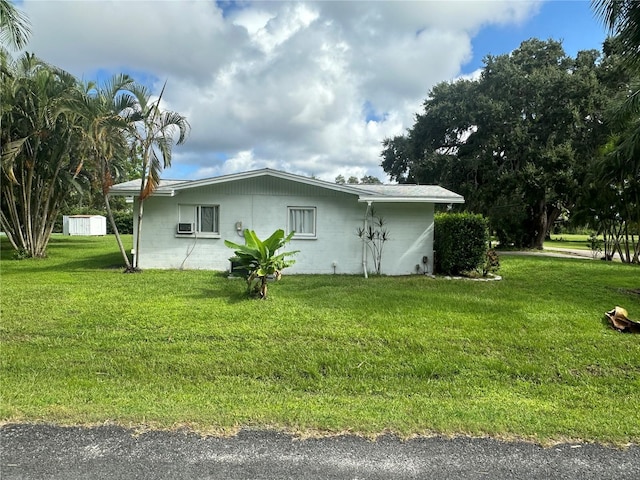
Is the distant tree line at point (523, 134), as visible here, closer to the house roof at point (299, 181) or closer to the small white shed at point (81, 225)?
the house roof at point (299, 181)

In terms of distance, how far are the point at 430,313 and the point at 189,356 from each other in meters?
4.09

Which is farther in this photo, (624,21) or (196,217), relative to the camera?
(196,217)

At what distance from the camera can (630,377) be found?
4977 mm

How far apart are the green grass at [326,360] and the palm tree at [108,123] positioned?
12.0ft

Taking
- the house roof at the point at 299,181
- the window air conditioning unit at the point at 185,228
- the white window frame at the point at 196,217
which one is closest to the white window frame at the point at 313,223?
the house roof at the point at 299,181

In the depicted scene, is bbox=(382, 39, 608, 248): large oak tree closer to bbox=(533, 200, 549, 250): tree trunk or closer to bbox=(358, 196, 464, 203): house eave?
bbox=(533, 200, 549, 250): tree trunk

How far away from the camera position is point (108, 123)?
34.3 ft

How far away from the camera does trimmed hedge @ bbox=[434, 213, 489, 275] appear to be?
36.4ft

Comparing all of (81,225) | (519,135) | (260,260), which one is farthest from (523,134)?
(81,225)

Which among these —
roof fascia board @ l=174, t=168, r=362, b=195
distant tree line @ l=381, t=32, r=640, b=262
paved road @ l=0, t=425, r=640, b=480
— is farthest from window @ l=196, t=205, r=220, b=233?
distant tree line @ l=381, t=32, r=640, b=262

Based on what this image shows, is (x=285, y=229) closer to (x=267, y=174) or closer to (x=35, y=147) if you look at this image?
(x=267, y=174)

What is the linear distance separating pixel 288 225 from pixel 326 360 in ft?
23.7

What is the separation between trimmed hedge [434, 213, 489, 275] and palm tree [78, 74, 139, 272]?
357 inches

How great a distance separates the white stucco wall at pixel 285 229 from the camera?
1205 cm
